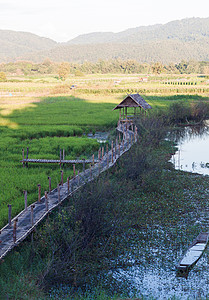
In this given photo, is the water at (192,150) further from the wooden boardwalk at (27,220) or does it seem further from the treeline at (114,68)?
the treeline at (114,68)

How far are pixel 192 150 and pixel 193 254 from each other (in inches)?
465

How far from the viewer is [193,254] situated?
716cm

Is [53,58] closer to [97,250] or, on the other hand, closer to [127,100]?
[127,100]

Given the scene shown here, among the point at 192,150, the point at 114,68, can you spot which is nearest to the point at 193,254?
the point at 192,150

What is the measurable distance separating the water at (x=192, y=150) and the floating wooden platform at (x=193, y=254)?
21.4 ft

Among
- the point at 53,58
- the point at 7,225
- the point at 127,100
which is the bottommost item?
the point at 7,225

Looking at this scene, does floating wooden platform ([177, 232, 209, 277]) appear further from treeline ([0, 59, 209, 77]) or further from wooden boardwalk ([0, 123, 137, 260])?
treeline ([0, 59, 209, 77])

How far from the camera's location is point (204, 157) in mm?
16984

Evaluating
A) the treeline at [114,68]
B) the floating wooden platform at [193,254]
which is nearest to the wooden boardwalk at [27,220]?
the floating wooden platform at [193,254]

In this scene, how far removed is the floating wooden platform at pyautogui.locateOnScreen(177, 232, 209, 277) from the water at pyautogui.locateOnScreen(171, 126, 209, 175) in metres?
6.52

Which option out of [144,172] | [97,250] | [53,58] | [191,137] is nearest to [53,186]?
[144,172]

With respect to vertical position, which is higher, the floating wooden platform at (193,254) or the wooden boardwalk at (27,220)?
the wooden boardwalk at (27,220)

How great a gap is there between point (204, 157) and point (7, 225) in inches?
459

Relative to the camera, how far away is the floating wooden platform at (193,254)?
677 cm
